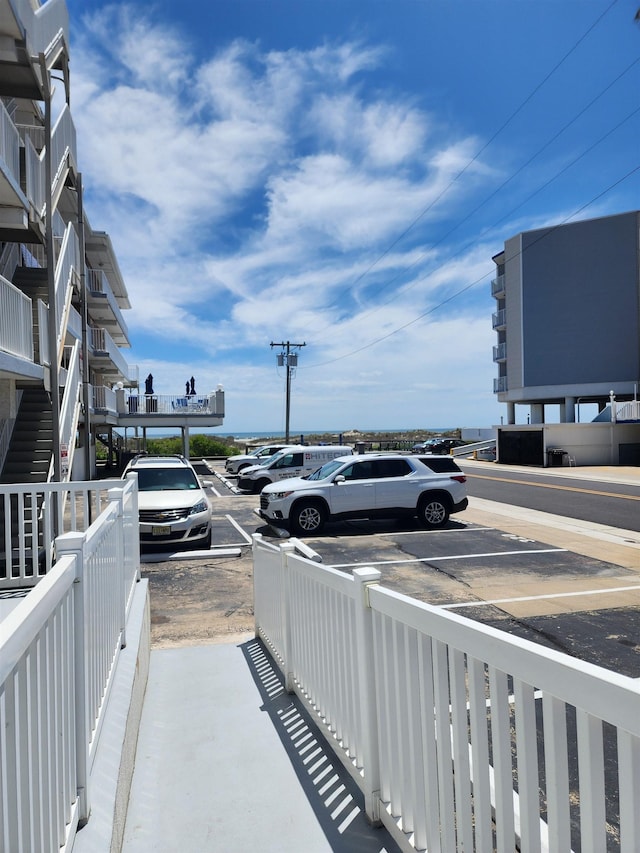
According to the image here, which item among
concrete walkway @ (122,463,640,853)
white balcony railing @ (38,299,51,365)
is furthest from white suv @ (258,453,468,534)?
concrete walkway @ (122,463,640,853)

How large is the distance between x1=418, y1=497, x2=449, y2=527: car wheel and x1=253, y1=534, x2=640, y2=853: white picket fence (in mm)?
8848

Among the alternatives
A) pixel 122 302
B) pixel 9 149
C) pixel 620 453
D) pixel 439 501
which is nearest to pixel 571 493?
pixel 439 501

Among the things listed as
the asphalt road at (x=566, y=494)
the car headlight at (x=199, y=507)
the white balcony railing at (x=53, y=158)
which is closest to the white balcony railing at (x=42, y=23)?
the white balcony railing at (x=53, y=158)

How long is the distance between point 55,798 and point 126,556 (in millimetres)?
2810

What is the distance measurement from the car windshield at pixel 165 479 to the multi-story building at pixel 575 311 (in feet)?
111

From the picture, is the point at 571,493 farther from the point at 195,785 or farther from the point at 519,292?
the point at 519,292

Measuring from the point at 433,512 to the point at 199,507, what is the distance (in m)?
5.37

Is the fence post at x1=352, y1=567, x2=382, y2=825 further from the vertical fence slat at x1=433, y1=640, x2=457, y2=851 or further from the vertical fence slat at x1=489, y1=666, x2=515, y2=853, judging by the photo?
the vertical fence slat at x1=489, y1=666, x2=515, y2=853

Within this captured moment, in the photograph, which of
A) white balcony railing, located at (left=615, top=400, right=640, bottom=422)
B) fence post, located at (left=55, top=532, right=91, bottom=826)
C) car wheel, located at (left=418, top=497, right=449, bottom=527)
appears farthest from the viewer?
white balcony railing, located at (left=615, top=400, right=640, bottom=422)

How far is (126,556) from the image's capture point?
4.55m

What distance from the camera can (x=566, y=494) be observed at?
19078mm


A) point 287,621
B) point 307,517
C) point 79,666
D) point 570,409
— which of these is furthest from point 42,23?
point 570,409

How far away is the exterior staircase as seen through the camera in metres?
11.9

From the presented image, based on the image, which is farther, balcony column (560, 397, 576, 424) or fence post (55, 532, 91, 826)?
balcony column (560, 397, 576, 424)
